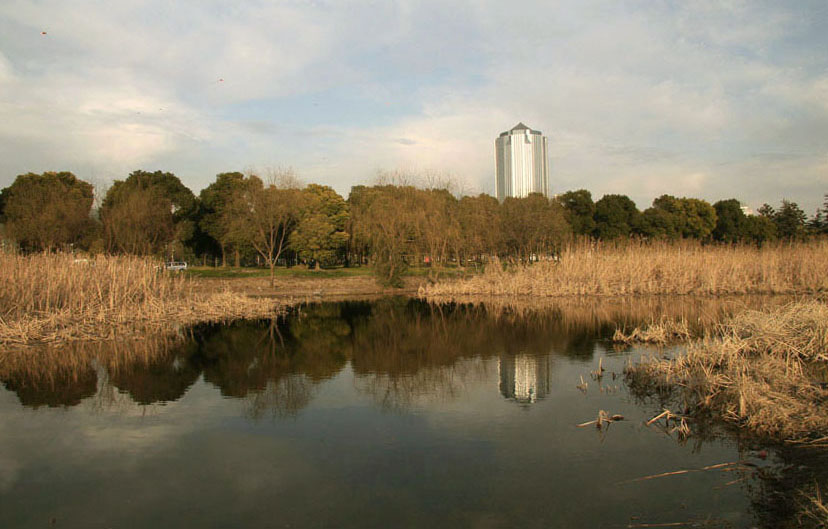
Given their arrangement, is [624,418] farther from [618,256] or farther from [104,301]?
[618,256]

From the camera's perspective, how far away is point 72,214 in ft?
110

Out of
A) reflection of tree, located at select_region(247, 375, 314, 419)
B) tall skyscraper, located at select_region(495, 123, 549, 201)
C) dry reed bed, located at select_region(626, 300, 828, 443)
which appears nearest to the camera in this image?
dry reed bed, located at select_region(626, 300, 828, 443)

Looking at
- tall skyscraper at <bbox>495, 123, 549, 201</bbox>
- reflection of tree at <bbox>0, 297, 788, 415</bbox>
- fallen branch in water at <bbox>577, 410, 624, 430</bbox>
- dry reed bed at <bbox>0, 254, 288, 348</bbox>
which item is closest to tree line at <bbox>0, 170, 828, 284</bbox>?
dry reed bed at <bbox>0, 254, 288, 348</bbox>

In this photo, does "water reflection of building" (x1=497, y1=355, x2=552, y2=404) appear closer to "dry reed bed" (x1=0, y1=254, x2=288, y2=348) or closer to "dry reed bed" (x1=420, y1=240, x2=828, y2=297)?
"dry reed bed" (x1=0, y1=254, x2=288, y2=348)

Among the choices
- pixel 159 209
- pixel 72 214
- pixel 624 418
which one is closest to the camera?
pixel 624 418


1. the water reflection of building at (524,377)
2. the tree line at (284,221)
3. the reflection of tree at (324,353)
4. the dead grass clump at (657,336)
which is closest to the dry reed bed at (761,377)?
the water reflection of building at (524,377)

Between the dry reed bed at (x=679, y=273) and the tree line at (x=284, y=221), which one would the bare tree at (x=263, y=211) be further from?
the dry reed bed at (x=679, y=273)

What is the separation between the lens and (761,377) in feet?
24.2

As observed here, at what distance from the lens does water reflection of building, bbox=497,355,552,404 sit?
8664mm

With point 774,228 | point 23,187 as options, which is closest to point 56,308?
point 23,187

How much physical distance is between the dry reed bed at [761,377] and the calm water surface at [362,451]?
49 cm

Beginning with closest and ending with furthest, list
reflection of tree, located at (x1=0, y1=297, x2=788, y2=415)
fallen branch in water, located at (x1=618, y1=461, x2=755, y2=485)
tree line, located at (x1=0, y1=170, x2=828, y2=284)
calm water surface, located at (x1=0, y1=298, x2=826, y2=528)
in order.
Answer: calm water surface, located at (x1=0, y1=298, x2=826, y2=528), fallen branch in water, located at (x1=618, y1=461, x2=755, y2=485), reflection of tree, located at (x1=0, y1=297, x2=788, y2=415), tree line, located at (x1=0, y1=170, x2=828, y2=284)

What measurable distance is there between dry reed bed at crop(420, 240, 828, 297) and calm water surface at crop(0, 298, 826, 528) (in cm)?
1395

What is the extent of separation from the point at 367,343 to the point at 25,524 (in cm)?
961
